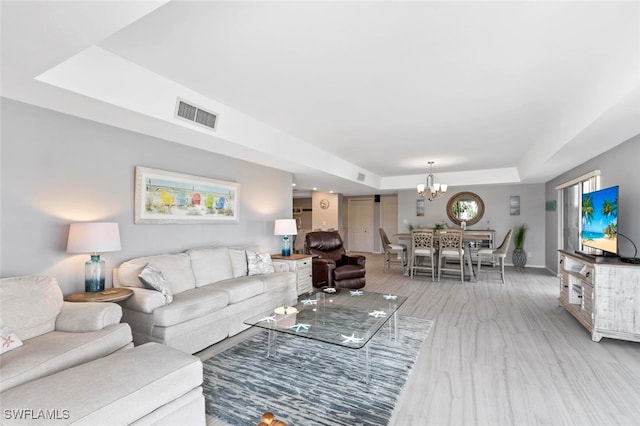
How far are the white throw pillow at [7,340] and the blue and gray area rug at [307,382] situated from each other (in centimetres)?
117

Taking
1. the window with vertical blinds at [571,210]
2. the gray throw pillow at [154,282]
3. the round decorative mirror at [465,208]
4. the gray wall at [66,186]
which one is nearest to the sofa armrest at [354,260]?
the gray wall at [66,186]

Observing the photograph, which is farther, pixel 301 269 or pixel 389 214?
pixel 389 214

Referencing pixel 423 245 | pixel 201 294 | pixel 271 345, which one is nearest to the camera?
pixel 271 345

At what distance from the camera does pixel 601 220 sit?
11.8 feet

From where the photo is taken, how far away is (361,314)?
2.97 metres

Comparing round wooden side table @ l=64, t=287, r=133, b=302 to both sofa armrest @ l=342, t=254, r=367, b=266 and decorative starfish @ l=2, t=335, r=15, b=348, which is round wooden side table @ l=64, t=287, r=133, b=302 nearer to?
decorative starfish @ l=2, t=335, r=15, b=348

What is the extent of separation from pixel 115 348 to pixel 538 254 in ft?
28.5

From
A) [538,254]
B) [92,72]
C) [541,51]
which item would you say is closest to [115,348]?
[92,72]

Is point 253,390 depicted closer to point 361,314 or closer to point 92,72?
point 361,314

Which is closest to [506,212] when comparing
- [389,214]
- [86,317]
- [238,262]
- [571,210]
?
[571,210]

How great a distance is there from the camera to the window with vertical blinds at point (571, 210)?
530 centimetres

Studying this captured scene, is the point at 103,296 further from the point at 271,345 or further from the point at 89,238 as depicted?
the point at 271,345

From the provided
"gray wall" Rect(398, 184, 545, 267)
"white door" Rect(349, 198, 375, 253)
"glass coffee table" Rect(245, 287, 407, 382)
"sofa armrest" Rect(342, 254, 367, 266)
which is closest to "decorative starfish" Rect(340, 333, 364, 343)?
"glass coffee table" Rect(245, 287, 407, 382)

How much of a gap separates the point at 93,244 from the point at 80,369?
121 centimetres
